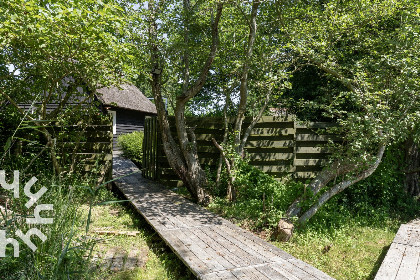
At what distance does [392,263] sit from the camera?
3.74 m

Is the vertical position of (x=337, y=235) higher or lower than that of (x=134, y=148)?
lower

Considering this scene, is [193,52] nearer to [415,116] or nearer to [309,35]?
[309,35]

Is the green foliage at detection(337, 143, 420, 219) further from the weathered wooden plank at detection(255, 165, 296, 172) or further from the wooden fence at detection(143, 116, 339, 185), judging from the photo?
the weathered wooden plank at detection(255, 165, 296, 172)

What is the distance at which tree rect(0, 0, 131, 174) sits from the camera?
4449 mm

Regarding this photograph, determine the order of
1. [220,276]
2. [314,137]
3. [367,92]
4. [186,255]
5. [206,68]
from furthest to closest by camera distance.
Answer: [314,137] < [206,68] < [367,92] < [186,255] < [220,276]

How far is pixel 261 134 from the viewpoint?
707 centimetres

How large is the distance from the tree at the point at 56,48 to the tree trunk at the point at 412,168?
19.9ft

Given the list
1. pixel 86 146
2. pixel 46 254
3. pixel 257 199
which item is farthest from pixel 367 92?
pixel 86 146

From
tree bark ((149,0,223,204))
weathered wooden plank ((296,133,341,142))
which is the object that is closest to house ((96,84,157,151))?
tree bark ((149,0,223,204))

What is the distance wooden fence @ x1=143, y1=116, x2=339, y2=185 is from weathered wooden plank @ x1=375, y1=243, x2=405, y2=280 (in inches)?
115

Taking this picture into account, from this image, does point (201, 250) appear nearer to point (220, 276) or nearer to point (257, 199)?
point (220, 276)

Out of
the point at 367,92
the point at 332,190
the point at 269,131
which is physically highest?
the point at 367,92

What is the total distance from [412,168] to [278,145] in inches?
115

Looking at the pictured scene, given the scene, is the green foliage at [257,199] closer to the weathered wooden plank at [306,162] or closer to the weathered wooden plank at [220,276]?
the weathered wooden plank at [306,162]
